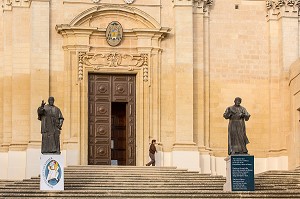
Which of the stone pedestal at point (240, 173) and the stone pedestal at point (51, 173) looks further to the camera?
the stone pedestal at point (240, 173)

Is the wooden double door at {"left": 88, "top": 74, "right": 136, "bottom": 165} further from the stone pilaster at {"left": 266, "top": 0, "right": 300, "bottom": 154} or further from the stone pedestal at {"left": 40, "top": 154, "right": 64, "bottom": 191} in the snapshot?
the stone pedestal at {"left": 40, "top": 154, "right": 64, "bottom": 191}

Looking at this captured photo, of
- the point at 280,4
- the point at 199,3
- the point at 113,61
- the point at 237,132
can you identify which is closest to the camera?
the point at 237,132

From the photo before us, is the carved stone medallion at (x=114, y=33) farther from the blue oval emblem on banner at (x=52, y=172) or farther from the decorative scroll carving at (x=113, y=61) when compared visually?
the blue oval emblem on banner at (x=52, y=172)

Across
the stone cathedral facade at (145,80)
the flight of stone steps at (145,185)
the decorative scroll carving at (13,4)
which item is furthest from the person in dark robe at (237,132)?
the decorative scroll carving at (13,4)

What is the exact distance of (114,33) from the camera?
4044 cm

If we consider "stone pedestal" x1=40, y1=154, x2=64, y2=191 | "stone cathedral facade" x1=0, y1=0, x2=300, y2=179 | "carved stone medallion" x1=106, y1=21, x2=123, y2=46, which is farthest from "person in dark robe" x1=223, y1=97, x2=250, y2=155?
"carved stone medallion" x1=106, y1=21, x2=123, y2=46

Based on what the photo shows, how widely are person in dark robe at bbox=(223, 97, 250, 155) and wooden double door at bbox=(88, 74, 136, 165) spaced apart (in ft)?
27.1

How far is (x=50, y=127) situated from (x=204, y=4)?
11.1 metres

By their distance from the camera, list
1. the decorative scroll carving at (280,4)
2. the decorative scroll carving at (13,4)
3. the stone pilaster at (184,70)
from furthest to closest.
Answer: the decorative scroll carving at (280,4) → the stone pilaster at (184,70) → the decorative scroll carving at (13,4)

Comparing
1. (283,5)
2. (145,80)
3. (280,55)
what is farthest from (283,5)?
(145,80)

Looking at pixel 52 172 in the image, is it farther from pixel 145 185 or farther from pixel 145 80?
pixel 145 80

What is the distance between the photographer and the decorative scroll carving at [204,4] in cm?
4141

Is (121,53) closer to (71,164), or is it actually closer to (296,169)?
(71,164)

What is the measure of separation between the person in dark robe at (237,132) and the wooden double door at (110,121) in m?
8.26
